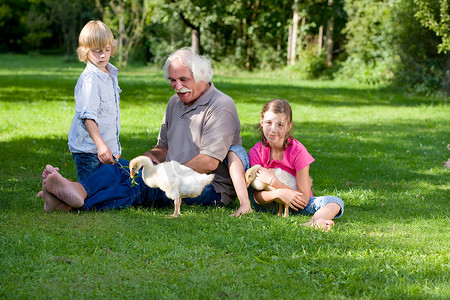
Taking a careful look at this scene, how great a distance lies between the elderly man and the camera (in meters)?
Answer: 5.16

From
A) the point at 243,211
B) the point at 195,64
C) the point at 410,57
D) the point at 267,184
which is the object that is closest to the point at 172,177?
the point at 243,211

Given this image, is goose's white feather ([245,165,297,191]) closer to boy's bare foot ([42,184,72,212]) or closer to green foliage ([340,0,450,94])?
boy's bare foot ([42,184,72,212])

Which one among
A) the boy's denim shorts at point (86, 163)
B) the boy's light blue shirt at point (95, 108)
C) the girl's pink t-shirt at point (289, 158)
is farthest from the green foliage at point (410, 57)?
the boy's denim shorts at point (86, 163)

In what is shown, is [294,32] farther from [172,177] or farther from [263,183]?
[172,177]

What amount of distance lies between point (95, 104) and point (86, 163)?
0.60 metres

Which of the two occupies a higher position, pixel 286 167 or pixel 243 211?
pixel 286 167

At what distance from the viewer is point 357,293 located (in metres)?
3.50

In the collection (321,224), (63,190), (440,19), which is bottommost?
(321,224)

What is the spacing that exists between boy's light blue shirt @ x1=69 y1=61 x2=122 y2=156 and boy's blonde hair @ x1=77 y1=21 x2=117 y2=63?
6.4 inches

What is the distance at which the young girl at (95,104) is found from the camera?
5.05 meters

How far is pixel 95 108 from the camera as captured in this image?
5.14 m

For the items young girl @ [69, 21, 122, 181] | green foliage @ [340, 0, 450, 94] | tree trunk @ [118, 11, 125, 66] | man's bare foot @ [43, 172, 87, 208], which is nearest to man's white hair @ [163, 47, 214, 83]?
young girl @ [69, 21, 122, 181]

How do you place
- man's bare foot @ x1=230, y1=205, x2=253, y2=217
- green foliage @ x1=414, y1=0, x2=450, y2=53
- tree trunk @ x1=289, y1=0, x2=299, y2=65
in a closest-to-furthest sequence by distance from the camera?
man's bare foot @ x1=230, y1=205, x2=253, y2=217 → green foliage @ x1=414, y1=0, x2=450, y2=53 → tree trunk @ x1=289, y1=0, x2=299, y2=65

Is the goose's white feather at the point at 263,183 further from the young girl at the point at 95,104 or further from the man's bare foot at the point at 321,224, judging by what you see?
the young girl at the point at 95,104
